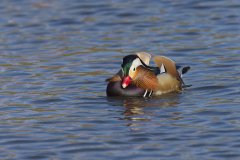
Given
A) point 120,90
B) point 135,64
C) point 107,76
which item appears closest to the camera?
point 120,90

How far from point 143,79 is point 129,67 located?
12.5 inches

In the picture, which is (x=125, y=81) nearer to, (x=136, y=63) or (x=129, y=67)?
(x=129, y=67)

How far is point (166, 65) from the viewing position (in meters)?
15.4

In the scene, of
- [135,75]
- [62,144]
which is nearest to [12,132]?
[62,144]

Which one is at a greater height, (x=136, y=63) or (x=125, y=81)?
(x=136, y=63)

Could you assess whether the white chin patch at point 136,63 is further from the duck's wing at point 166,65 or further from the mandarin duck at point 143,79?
the duck's wing at point 166,65

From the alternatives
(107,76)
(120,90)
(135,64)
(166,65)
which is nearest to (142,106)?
(120,90)

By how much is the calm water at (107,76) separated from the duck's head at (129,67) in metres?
0.32

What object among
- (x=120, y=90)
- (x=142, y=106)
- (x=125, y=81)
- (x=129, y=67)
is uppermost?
(x=129, y=67)

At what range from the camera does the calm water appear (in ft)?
38.7

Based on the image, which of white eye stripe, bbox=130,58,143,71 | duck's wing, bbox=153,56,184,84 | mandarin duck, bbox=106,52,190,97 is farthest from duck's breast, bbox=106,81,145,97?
duck's wing, bbox=153,56,184,84

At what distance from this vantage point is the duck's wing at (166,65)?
50.3 ft

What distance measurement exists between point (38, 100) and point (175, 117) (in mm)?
2552

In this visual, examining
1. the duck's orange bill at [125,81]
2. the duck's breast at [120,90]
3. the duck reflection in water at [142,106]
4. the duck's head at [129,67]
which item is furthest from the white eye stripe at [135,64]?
the duck reflection in water at [142,106]
